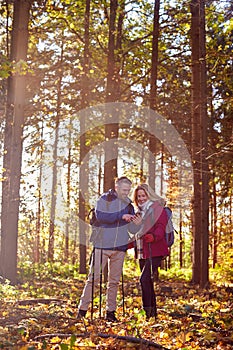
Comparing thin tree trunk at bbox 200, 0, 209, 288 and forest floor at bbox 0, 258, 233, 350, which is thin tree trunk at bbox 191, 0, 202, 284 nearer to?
thin tree trunk at bbox 200, 0, 209, 288

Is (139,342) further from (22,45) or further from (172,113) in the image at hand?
(172,113)

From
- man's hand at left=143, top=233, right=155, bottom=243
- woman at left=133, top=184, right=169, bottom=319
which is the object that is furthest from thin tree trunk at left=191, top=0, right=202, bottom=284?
man's hand at left=143, top=233, right=155, bottom=243

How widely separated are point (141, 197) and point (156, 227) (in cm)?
58

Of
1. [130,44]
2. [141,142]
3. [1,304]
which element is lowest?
[1,304]

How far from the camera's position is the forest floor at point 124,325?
575cm

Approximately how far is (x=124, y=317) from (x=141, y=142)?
17526 mm

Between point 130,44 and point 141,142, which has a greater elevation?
point 130,44

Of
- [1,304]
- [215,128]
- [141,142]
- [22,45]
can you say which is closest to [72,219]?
[141,142]

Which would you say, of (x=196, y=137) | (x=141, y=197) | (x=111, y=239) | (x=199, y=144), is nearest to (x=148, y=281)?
(x=111, y=239)

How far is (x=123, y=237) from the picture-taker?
26.5 feet

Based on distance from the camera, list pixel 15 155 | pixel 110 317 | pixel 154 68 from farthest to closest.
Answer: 1. pixel 154 68
2. pixel 15 155
3. pixel 110 317

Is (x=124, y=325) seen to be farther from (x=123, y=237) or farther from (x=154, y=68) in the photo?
(x=154, y=68)

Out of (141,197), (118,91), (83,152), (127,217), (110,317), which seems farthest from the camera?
(83,152)

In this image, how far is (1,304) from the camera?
9742 millimetres
